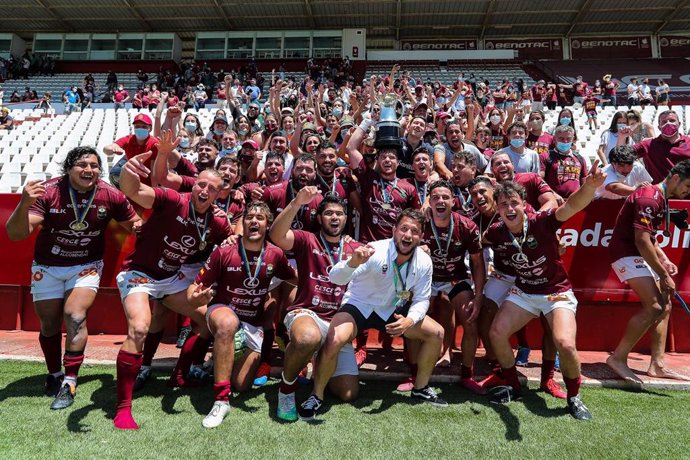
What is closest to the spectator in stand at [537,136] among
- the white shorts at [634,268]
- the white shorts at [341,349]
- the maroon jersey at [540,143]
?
the maroon jersey at [540,143]

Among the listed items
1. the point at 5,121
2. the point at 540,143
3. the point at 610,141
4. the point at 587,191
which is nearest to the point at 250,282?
the point at 587,191

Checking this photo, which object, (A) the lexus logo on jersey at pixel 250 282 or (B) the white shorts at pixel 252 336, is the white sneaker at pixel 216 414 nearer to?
(B) the white shorts at pixel 252 336

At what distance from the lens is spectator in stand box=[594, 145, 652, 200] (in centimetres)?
478

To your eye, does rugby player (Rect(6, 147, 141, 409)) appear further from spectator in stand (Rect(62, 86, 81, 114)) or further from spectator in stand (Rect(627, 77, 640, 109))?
spectator in stand (Rect(627, 77, 640, 109))

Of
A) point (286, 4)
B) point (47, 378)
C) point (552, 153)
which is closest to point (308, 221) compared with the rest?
point (47, 378)

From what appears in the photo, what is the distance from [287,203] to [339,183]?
0.62 meters

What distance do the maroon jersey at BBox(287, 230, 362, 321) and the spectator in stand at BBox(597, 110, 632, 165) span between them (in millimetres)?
4357

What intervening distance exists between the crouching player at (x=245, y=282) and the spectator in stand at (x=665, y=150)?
4770 mm

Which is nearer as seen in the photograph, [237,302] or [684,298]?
[237,302]

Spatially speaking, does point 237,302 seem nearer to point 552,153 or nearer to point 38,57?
point 552,153

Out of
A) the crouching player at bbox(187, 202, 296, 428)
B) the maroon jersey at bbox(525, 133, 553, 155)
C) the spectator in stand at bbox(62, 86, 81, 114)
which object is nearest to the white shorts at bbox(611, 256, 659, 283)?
the maroon jersey at bbox(525, 133, 553, 155)

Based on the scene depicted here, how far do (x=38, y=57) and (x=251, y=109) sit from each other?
3299 cm

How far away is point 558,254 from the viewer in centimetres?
414

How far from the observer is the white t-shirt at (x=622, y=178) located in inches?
199
